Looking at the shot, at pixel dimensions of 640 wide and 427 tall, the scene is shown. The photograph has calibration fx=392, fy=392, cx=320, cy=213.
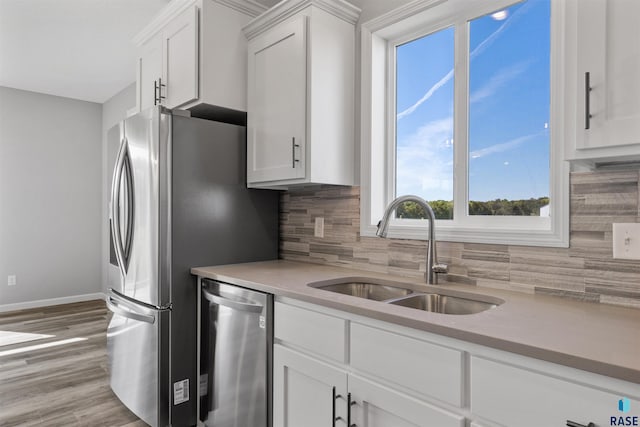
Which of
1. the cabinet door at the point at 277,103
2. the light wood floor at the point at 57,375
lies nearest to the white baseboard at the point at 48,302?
the light wood floor at the point at 57,375

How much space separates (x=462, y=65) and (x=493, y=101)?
0.79ft

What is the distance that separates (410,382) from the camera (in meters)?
1.13

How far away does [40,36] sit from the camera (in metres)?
3.26

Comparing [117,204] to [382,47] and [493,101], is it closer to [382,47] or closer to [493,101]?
[382,47]

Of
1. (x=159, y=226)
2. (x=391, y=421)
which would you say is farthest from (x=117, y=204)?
(x=391, y=421)

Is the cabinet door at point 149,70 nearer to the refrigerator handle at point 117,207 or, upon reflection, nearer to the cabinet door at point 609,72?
the refrigerator handle at point 117,207

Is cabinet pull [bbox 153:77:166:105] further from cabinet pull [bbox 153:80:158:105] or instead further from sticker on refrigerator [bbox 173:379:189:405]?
sticker on refrigerator [bbox 173:379:189:405]

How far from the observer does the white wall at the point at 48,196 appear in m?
4.48

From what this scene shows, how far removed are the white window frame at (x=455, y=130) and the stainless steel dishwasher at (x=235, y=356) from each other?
2.46 feet

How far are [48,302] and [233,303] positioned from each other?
4.18 m

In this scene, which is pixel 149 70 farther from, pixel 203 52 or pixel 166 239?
pixel 166 239

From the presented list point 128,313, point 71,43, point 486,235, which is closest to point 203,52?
point 128,313

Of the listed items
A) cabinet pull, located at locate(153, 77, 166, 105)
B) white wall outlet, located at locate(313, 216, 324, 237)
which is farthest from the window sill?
cabinet pull, located at locate(153, 77, 166, 105)

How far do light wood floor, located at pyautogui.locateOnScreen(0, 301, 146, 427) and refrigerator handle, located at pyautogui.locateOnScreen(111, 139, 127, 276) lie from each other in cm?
86
